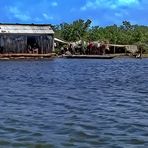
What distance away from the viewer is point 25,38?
165 ft

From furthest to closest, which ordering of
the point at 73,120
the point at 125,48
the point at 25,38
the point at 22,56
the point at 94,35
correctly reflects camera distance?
the point at 94,35
the point at 125,48
the point at 25,38
the point at 22,56
the point at 73,120

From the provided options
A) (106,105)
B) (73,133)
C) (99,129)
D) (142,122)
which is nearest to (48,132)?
(73,133)

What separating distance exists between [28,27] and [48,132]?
42662mm

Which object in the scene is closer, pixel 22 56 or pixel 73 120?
pixel 73 120

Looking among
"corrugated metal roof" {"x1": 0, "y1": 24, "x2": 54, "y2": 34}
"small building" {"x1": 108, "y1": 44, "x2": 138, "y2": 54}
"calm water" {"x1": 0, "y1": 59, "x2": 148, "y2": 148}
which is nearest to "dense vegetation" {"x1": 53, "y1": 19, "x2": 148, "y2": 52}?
"small building" {"x1": 108, "y1": 44, "x2": 138, "y2": 54}

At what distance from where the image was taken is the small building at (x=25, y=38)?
49.8m

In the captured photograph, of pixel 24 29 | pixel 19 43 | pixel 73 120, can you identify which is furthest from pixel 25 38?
pixel 73 120

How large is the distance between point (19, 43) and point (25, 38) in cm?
82

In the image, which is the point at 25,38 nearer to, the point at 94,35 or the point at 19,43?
the point at 19,43

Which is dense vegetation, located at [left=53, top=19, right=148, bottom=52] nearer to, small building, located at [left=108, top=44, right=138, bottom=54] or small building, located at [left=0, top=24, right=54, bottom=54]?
small building, located at [left=108, top=44, right=138, bottom=54]

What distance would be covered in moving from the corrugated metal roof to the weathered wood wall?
0.43 meters

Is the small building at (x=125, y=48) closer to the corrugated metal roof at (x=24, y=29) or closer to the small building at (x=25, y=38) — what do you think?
the corrugated metal roof at (x=24, y=29)

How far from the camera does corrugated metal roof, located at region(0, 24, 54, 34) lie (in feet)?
164

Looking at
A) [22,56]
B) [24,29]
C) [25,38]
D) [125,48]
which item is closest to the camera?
[22,56]
